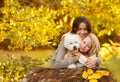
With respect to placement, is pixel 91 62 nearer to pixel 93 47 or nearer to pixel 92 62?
pixel 92 62

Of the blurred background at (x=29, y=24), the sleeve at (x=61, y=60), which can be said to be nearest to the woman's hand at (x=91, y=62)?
the sleeve at (x=61, y=60)

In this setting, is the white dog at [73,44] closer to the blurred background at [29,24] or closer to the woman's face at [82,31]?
the woman's face at [82,31]

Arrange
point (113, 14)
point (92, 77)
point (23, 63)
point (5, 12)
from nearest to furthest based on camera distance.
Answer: point (92, 77)
point (5, 12)
point (23, 63)
point (113, 14)

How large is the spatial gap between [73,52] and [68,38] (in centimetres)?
17

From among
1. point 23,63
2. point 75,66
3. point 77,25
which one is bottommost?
point 23,63

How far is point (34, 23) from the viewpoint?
5.95 metres

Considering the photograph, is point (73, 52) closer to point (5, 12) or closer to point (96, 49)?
point (96, 49)

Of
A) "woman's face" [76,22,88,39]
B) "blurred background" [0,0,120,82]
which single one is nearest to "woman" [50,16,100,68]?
"woman's face" [76,22,88,39]

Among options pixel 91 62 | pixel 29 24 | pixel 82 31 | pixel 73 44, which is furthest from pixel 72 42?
pixel 29 24

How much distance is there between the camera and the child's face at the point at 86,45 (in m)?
4.45

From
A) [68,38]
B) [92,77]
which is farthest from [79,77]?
[68,38]

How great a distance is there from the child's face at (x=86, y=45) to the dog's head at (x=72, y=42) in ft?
0.17

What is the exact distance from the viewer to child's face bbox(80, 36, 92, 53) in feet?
14.6

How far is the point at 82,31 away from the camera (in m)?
4.50
